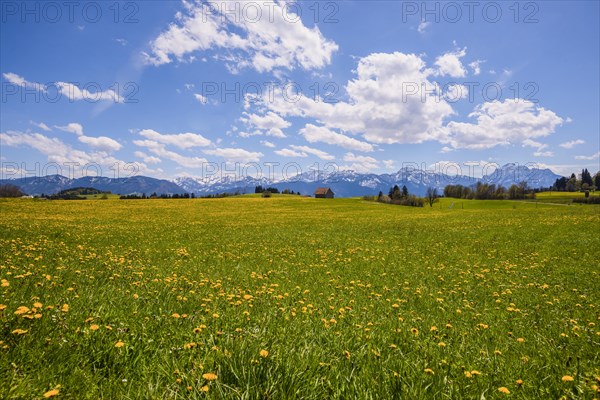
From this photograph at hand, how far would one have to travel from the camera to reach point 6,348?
10.0 feet

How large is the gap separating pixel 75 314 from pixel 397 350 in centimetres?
476

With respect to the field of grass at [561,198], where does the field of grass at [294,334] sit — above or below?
below

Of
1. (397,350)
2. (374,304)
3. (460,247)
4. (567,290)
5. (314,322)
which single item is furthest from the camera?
(460,247)

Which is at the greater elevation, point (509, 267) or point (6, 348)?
point (6, 348)

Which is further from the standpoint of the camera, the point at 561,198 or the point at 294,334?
the point at 561,198

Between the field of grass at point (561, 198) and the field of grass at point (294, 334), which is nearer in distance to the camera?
the field of grass at point (294, 334)

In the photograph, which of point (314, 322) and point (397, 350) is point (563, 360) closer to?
point (397, 350)

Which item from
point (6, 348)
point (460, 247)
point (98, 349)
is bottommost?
point (460, 247)

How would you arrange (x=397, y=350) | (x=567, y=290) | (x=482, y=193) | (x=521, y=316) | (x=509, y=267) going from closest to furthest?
(x=397, y=350) < (x=521, y=316) < (x=567, y=290) < (x=509, y=267) < (x=482, y=193)

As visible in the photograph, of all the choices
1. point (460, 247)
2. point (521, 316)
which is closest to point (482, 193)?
point (460, 247)

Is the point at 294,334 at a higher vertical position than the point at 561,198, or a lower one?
lower

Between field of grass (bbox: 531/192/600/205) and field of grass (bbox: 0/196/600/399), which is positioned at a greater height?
field of grass (bbox: 531/192/600/205)

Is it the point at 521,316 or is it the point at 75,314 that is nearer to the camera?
the point at 75,314

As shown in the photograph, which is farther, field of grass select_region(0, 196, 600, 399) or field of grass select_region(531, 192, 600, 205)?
field of grass select_region(531, 192, 600, 205)
